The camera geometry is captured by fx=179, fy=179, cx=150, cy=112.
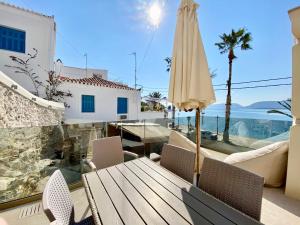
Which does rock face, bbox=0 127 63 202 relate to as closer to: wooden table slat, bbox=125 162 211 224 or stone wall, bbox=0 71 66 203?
stone wall, bbox=0 71 66 203

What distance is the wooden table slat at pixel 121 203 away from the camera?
1156 millimetres

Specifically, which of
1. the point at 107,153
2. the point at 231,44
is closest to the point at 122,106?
the point at 231,44

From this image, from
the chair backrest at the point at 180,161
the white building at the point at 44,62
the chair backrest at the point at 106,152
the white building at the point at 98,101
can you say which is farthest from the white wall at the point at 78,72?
the chair backrest at the point at 180,161

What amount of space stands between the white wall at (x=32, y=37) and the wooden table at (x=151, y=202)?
25.6 feet

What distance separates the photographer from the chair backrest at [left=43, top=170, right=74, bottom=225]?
41.1 inches

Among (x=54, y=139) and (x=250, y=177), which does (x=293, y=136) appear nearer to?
(x=250, y=177)

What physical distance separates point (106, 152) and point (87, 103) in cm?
807

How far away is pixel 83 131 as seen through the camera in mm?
3547

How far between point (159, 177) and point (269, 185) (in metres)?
2.24

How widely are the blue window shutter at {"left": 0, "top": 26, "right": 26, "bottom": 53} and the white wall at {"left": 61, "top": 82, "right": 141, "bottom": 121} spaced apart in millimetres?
2436

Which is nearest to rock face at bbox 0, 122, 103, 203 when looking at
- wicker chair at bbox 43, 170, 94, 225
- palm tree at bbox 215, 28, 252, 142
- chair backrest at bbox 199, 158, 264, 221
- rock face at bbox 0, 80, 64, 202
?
rock face at bbox 0, 80, 64, 202

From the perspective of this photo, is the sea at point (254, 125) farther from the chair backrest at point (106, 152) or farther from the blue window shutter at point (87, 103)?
the blue window shutter at point (87, 103)

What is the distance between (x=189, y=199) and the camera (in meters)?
1.39

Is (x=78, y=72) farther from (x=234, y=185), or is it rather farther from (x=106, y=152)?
(x=234, y=185)
